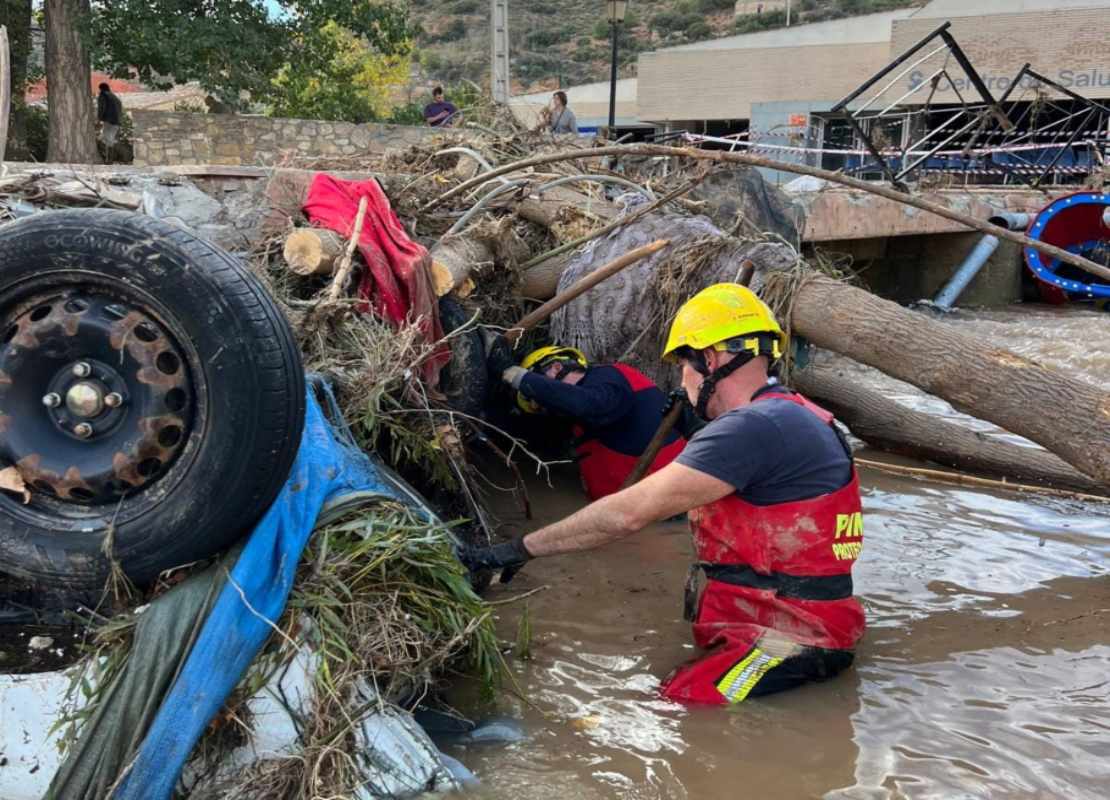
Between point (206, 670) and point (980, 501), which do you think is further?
point (980, 501)

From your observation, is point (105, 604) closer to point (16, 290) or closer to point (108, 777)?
point (108, 777)

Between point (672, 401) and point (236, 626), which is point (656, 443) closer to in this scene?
point (672, 401)

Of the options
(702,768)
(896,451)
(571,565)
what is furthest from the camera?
(896,451)

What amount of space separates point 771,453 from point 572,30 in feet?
204

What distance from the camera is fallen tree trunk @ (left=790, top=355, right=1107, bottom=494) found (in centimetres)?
644

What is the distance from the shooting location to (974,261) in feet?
51.7

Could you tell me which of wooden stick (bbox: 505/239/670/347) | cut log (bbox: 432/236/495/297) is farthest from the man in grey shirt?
wooden stick (bbox: 505/239/670/347)

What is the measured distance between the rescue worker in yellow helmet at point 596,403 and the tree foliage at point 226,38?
10451 mm

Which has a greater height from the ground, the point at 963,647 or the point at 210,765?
the point at 210,765

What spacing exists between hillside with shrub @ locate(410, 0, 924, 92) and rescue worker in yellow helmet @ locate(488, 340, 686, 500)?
1851 inches

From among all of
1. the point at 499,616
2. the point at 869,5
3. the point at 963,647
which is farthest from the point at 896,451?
the point at 869,5

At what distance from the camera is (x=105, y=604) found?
290 centimetres

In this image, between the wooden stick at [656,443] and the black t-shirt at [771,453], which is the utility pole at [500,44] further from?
the black t-shirt at [771,453]

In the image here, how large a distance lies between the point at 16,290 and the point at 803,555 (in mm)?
2551
